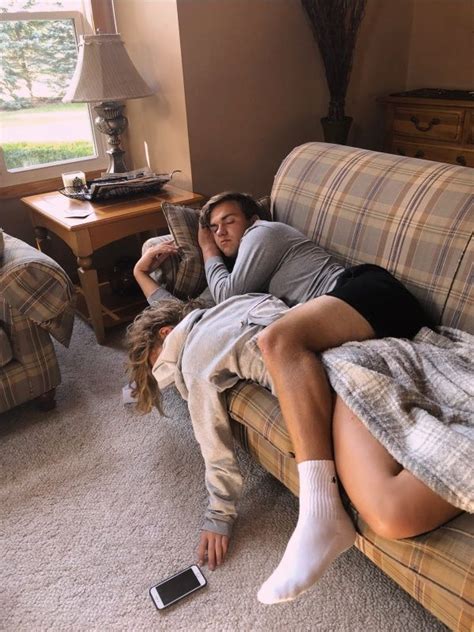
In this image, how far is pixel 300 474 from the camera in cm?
124

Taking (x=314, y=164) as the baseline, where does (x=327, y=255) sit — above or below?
below

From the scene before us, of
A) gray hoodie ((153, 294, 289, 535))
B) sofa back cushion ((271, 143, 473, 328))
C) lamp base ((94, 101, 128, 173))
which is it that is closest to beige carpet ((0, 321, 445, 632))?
gray hoodie ((153, 294, 289, 535))

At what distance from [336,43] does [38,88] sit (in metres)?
1.56

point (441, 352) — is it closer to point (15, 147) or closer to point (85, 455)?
point (85, 455)

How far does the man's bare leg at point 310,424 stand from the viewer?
Answer: 1.14m

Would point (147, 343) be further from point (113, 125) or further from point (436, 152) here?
point (436, 152)

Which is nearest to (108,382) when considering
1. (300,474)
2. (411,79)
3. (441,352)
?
(300,474)

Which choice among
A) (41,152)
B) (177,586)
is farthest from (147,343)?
(41,152)

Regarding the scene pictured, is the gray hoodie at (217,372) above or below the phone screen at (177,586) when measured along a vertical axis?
above

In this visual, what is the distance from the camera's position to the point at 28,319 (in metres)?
1.94

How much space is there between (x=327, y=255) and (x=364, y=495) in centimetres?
88

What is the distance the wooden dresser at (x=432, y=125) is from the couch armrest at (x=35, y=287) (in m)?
1.99

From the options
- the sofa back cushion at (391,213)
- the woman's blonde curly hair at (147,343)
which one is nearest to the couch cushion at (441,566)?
the sofa back cushion at (391,213)

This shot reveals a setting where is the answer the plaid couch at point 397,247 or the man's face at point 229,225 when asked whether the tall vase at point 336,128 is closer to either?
the plaid couch at point 397,247
